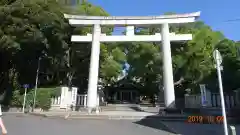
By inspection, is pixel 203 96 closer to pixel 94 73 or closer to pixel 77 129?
pixel 94 73

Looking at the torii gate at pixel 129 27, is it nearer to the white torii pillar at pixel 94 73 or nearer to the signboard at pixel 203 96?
the white torii pillar at pixel 94 73

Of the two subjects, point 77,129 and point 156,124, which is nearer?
point 77,129

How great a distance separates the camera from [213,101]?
17.3 m

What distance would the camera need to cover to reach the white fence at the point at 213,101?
1590 cm

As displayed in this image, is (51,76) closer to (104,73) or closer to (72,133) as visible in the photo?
(104,73)

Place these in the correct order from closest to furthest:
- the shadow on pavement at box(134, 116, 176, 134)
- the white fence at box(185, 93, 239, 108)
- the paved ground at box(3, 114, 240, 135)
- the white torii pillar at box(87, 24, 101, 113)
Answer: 1. the paved ground at box(3, 114, 240, 135)
2. the shadow on pavement at box(134, 116, 176, 134)
3. the white fence at box(185, 93, 239, 108)
4. the white torii pillar at box(87, 24, 101, 113)

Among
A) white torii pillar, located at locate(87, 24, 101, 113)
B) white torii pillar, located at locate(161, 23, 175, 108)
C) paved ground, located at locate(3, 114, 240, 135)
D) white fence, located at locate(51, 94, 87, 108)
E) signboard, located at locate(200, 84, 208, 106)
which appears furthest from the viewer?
white fence, located at locate(51, 94, 87, 108)

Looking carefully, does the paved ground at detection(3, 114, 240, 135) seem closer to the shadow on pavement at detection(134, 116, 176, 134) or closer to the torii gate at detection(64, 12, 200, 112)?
the shadow on pavement at detection(134, 116, 176, 134)

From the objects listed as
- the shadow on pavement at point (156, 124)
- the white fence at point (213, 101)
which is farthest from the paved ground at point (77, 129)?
the white fence at point (213, 101)

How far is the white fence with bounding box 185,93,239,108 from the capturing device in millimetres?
15898

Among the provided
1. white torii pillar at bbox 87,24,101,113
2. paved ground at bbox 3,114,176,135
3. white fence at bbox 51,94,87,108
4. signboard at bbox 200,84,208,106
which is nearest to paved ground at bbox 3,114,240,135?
paved ground at bbox 3,114,176,135


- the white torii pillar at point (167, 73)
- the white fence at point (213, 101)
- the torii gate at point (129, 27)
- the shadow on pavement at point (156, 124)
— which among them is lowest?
the shadow on pavement at point (156, 124)

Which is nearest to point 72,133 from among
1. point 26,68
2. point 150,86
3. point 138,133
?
point 138,133

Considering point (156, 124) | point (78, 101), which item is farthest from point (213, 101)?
point (78, 101)
